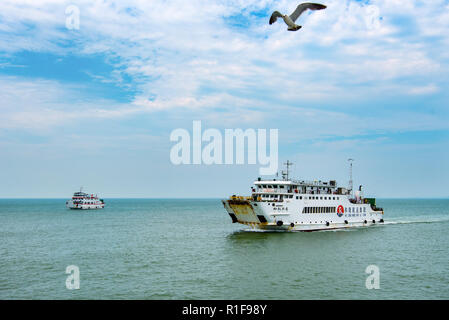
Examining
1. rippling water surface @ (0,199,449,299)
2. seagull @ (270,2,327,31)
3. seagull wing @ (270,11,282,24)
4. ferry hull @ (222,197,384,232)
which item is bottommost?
rippling water surface @ (0,199,449,299)

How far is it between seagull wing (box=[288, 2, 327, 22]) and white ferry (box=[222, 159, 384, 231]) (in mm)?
33466

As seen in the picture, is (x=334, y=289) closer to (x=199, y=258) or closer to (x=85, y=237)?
(x=199, y=258)

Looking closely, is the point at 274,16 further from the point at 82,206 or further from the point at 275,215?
the point at 82,206

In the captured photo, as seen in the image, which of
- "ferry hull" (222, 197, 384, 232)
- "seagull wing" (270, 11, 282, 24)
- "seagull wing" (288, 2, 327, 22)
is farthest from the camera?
"ferry hull" (222, 197, 384, 232)

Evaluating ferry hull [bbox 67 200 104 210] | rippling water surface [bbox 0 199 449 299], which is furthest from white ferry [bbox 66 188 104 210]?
rippling water surface [bbox 0 199 449 299]

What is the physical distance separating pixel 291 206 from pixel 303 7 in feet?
122

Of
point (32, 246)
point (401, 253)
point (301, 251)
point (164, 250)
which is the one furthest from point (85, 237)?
point (401, 253)

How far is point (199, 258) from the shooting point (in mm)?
39469

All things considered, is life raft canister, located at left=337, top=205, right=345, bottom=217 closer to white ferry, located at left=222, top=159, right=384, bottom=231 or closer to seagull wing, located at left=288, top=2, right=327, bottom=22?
white ferry, located at left=222, top=159, right=384, bottom=231

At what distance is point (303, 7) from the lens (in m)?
20.3

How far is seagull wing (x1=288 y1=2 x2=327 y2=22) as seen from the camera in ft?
64.0

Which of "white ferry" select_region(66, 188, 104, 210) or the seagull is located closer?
the seagull

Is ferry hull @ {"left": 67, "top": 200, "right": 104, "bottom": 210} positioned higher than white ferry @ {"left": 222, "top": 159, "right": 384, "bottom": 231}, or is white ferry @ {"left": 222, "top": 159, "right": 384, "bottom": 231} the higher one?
white ferry @ {"left": 222, "top": 159, "right": 384, "bottom": 231}
